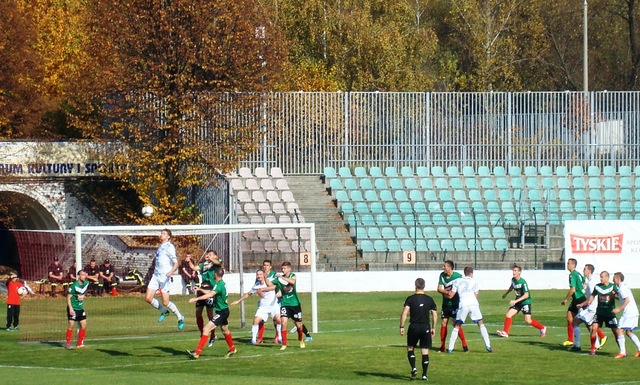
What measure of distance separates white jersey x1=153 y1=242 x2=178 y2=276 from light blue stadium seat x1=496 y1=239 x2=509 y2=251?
20652 millimetres

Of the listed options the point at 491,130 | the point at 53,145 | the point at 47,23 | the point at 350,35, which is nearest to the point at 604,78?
the point at 350,35

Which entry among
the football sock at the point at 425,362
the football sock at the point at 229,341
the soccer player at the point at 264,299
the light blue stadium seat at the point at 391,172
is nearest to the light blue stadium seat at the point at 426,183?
the light blue stadium seat at the point at 391,172

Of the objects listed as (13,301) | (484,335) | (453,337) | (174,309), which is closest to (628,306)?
(484,335)

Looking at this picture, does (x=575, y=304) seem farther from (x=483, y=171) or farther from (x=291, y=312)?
(x=483, y=171)

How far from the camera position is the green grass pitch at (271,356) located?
20828 mm

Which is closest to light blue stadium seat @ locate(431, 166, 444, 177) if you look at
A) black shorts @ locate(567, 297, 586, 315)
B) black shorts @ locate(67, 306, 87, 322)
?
black shorts @ locate(567, 297, 586, 315)

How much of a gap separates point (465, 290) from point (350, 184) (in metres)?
23.3

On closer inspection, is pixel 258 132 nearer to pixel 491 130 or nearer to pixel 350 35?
pixel 491 130

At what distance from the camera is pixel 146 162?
45.6 m

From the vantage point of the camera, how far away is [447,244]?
145ft

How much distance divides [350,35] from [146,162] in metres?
19.7

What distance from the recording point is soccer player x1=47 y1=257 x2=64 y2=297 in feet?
90.1

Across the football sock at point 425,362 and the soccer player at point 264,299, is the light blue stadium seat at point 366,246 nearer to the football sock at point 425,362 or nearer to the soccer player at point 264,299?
the soccer player at point 264,299

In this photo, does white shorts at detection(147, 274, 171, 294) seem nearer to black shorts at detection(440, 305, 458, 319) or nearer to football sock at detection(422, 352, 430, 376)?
black shorts at detection(440, 305, 458, 319)
